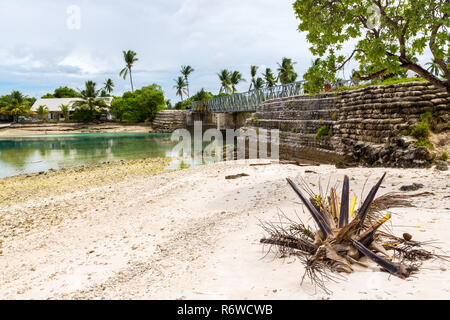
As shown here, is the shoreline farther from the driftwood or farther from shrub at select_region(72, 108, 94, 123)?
the driftwood

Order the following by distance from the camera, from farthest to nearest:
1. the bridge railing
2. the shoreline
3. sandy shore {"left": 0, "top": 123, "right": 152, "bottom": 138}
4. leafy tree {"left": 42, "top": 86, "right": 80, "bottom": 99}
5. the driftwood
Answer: leafy tree {"left": 42, "top": 86, "right": 80, "bottom": 99} < sandy shore {"left": 0, "top": 123, "right": 152, "bottom": 138} < the shoreline < the bridge railing < the driftwood

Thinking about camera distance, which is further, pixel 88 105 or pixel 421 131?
pixel 88 105

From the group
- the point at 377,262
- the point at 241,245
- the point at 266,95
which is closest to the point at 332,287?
the point at 377,262

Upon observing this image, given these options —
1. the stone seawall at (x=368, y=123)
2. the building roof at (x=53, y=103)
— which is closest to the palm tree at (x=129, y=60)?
the building roof at (x=53, y=103)

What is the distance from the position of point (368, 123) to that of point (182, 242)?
8.06 metres

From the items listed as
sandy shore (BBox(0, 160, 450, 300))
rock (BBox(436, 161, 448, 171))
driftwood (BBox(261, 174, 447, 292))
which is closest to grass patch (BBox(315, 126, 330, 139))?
sandy shore (BBox(0, 160, 450, 300))

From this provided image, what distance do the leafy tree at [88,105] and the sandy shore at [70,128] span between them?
2.02 meters

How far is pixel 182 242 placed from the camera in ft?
16.6

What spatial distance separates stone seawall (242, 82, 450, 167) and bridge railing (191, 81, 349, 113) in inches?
121

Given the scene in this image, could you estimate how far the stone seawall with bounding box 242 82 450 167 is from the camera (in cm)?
909

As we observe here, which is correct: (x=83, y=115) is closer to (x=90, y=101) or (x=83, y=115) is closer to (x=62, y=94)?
(x=90, y=101)

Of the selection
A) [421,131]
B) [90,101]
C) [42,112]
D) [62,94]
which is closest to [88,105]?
[90,101]

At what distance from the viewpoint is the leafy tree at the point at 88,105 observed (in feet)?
194
